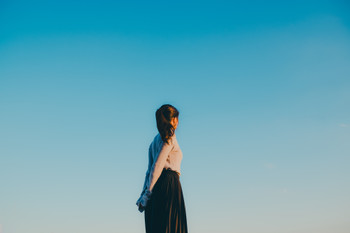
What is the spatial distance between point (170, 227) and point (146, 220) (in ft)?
1.29

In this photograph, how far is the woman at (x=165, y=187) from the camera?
209 inches

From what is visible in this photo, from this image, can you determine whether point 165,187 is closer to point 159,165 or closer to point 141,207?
point 159,165

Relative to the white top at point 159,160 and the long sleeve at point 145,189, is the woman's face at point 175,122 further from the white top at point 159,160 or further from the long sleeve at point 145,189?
the long sleeve at point 145,189

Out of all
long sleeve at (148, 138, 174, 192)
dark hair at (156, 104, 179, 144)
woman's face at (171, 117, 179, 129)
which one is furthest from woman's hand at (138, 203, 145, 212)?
woman's face at (171, 117, 179, 129)

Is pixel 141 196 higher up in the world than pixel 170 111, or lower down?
lower down

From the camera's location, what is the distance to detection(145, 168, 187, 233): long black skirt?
5297 millimetres

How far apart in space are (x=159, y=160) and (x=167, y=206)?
58cm

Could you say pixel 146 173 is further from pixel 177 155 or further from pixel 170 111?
pixel 170 111

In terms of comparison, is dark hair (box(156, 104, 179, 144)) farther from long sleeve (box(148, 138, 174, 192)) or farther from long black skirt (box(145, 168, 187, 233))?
long black skirt (box(145, 168, 187, 233))

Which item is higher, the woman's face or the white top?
the woman's face

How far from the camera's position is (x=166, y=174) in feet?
17.7

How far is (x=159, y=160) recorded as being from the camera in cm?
533

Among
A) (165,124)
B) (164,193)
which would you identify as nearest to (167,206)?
(164,193)

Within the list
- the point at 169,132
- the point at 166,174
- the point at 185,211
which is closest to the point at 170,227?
the point at 185,211
